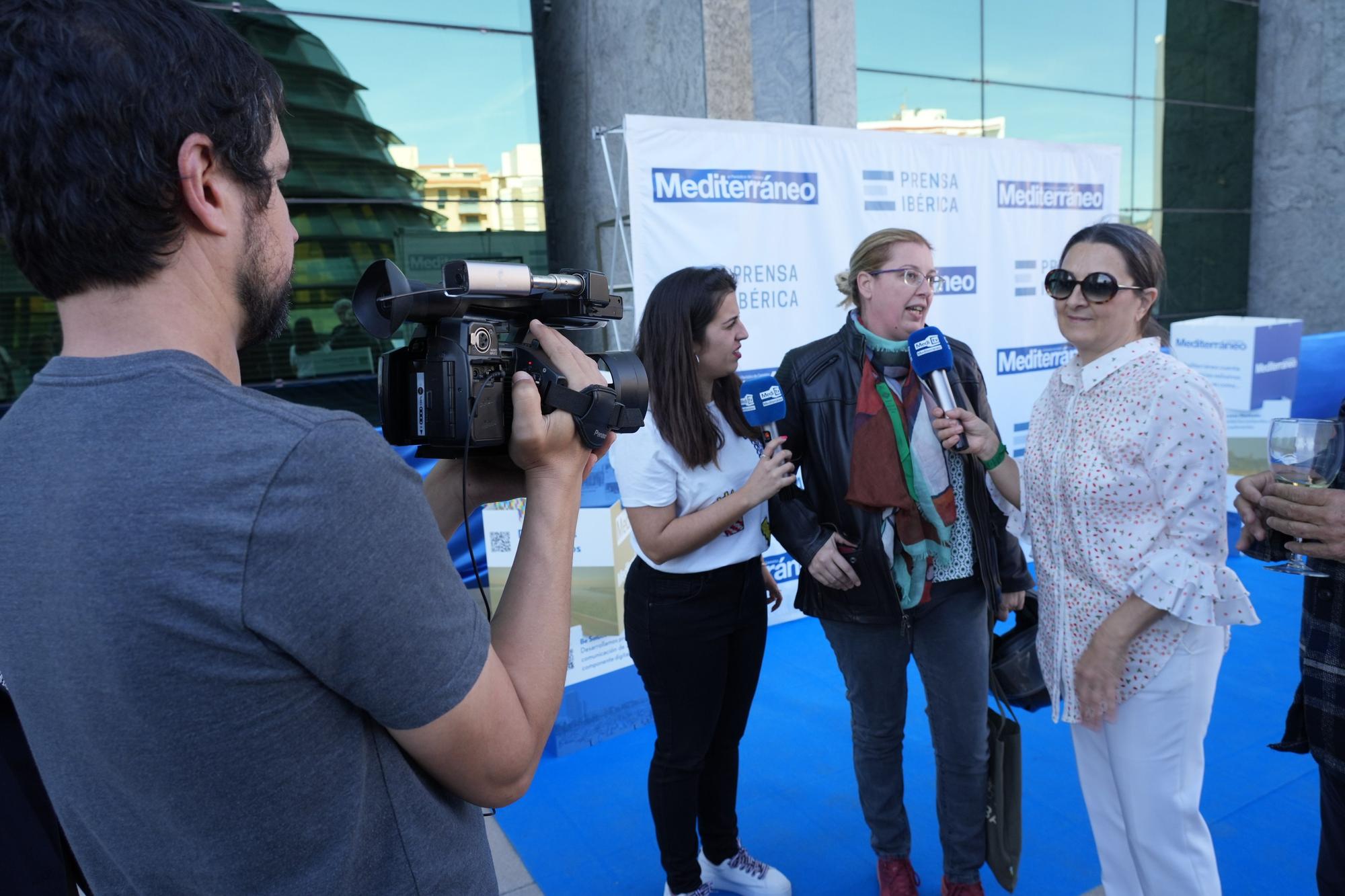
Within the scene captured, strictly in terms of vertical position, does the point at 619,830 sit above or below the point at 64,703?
below

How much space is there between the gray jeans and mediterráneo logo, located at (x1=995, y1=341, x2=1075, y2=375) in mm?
3501

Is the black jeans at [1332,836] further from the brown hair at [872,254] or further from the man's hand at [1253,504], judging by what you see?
the brown hair at [872,254]

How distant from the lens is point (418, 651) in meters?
0.76

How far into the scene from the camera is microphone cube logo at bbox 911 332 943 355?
2.30 m

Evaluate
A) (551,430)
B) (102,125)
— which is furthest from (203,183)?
(551,430)

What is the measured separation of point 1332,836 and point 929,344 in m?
1.41

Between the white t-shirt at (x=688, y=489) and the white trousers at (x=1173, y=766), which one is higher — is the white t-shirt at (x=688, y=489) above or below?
above

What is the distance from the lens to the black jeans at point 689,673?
239 centimetres

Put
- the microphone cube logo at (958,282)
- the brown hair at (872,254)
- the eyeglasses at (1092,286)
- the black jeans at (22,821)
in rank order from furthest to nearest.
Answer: the microphone cube logo at (958,282), the brown hair at (872,254), the eyeglasses at (1092,286), the black jeans at (22,821)

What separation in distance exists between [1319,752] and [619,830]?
6.94 feet

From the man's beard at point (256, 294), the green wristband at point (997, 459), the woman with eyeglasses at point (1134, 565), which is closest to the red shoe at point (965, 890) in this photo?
the woman with eyeglasses at point (1134, 565)

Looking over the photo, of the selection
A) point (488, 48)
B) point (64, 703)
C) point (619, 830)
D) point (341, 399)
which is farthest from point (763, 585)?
point (488, 48)

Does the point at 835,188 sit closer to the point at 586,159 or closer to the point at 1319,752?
the point at 586,159

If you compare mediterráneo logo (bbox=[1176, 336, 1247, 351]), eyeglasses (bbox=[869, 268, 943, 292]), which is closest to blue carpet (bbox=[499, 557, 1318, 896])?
eyeglasses (bbox=[869, 268, 943, 292])
